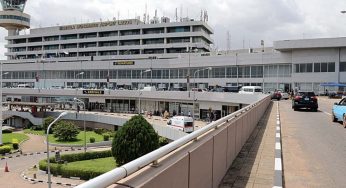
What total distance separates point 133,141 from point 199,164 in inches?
1254

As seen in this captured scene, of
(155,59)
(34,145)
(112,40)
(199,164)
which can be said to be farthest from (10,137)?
(199,164)

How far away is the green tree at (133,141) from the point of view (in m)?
37.2

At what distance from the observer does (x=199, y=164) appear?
241 inches

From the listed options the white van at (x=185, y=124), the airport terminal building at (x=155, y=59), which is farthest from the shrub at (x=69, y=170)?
the airport terminal building at (x=155, y=59)

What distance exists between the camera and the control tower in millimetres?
149500

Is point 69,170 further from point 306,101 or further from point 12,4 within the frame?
point 12,4

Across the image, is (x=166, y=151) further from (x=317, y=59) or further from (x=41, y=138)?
(x=317, y=59)

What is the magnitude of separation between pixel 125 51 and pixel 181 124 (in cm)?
7691

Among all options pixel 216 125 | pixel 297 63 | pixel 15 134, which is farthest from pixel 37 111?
pixel 216 125

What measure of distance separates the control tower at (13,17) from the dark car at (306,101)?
139m

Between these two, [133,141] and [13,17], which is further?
[13,17]

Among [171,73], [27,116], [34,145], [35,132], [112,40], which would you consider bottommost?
[34,145]

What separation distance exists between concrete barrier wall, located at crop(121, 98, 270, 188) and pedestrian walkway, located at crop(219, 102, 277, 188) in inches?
8.5

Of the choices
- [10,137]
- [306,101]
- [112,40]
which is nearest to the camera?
[306,101]
